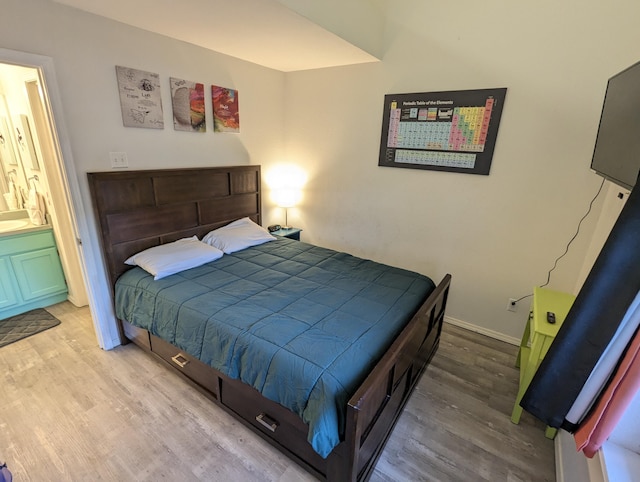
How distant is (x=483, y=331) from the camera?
109 inches

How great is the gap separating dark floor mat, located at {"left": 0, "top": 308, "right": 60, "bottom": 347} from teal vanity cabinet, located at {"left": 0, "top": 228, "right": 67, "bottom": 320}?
0.28 ft

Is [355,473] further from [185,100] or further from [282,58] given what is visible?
[282,58]

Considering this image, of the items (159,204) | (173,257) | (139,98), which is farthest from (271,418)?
(139,98)

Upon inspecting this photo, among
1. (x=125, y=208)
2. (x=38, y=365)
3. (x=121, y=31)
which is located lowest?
(x=38, y=365)

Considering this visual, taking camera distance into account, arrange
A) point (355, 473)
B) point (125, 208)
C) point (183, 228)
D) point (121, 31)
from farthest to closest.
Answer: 1. point (183, 228)
2. point (125, 208)
3. point (121, 31)
4. point (355, 473)

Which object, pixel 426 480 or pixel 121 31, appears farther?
pixel 121 31

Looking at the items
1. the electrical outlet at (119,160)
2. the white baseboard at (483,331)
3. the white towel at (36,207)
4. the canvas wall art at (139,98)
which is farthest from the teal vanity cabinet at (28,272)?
the white baseboard at (483,331)

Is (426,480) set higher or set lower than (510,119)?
lower

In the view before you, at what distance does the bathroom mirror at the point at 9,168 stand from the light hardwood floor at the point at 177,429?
61.8 inches

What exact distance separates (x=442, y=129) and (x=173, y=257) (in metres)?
2.44

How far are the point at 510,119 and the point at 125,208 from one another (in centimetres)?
302

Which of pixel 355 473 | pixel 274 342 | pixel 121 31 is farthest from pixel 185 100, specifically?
pixel 355 473

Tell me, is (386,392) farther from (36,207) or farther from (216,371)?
(36,207)

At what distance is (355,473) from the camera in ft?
4.34
